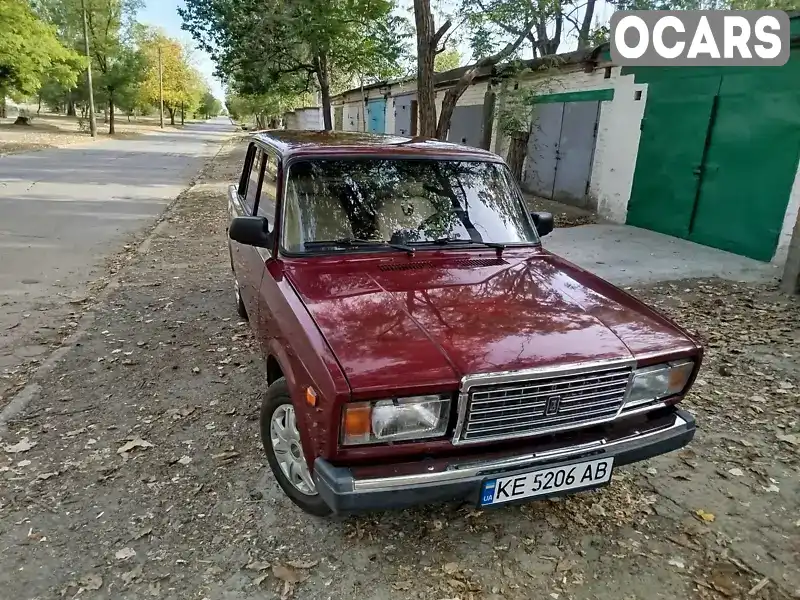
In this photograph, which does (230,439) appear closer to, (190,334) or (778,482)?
(190,334)

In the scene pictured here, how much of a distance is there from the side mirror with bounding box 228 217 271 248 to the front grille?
166 cm

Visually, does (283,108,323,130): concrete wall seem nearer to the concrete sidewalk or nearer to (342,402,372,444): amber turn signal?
the concrete sidewalk

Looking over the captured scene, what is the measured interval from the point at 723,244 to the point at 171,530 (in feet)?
28.7

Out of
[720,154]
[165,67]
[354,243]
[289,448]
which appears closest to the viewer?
[289,448]

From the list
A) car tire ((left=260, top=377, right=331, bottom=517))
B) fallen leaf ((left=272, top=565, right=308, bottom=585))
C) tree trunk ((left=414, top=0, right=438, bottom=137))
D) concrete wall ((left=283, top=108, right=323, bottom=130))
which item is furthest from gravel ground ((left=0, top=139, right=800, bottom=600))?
concrete wall ((left=283, top=108, right=323, bottom=130))

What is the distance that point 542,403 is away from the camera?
2363 millimetres

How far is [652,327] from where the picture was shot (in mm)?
2754

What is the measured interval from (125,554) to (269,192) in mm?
2239

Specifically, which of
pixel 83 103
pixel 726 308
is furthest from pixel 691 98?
pixel 83 103

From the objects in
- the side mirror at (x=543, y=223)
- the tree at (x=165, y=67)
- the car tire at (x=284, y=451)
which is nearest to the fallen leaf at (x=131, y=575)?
the car tire at (x=284, y=451)

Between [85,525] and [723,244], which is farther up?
[723,244]

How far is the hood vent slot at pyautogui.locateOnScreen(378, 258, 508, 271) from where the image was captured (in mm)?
3121

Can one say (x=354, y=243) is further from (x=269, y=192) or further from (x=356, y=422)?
(x=356, y=422)

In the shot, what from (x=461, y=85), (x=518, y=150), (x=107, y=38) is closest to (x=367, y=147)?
(x=461, y=85)
